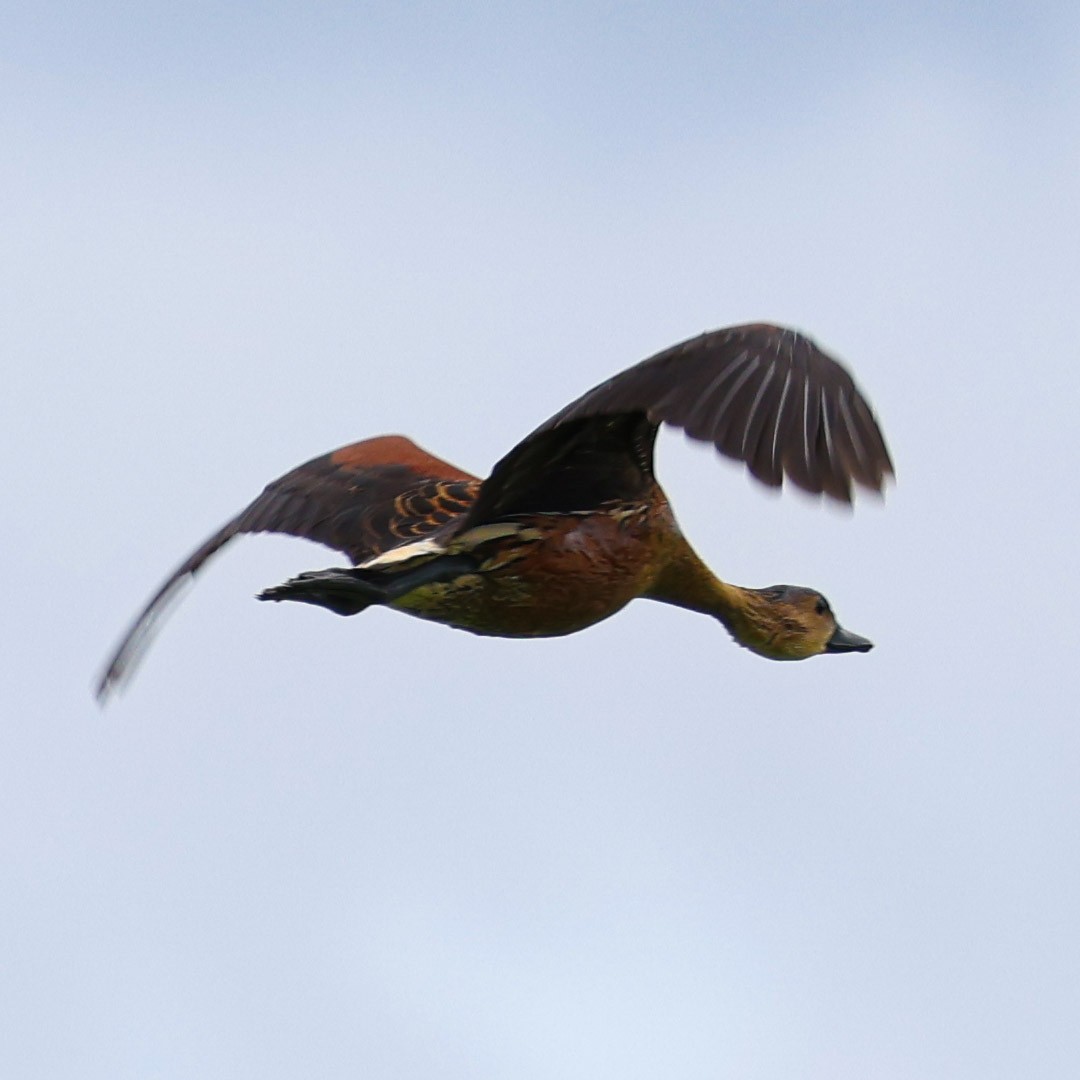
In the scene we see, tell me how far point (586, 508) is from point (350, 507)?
146 centimetres

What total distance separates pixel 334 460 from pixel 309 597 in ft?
6.51

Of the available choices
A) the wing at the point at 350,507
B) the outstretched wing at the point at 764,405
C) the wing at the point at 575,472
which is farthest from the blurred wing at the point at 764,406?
the wing at the point at 350,507

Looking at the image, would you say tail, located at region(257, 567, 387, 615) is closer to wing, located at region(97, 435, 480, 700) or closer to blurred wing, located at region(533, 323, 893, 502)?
wing, located at region(97, 435, 480, 700)

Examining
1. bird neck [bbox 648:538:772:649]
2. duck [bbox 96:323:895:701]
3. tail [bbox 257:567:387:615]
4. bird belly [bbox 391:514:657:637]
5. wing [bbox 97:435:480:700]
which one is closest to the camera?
duck [bbox 96:323:895:701]

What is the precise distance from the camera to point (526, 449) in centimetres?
958

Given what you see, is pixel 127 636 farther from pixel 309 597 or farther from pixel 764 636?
pixel 764 636

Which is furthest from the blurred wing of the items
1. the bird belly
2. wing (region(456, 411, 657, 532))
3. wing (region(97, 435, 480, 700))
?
wing (region(97, 435, 480, 700))

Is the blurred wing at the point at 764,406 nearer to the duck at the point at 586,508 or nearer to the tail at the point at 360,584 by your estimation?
the duck at the point at 586,508

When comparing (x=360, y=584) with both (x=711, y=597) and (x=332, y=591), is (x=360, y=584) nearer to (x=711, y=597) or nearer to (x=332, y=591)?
(x=332, y=591)

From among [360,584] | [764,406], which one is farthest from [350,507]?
[764,406]

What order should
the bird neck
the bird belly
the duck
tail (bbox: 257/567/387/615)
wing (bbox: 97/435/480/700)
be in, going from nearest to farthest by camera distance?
the duck < tail (bbox: 257/567/387/615) < the bird belly < wing (bbox: 97/435/480/700) < the bird neck

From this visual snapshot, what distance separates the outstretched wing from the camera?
830cm

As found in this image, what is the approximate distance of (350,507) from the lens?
36.6 ft

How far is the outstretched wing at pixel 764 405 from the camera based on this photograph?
327 inches
